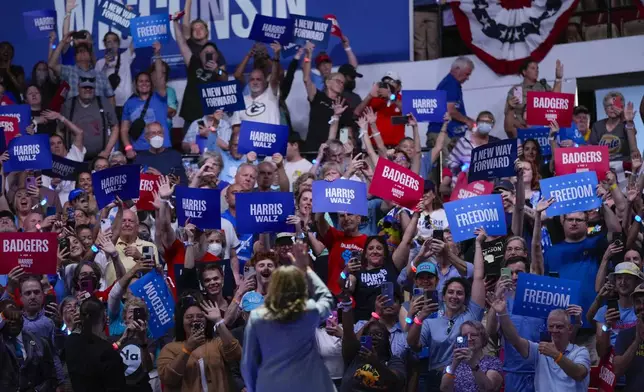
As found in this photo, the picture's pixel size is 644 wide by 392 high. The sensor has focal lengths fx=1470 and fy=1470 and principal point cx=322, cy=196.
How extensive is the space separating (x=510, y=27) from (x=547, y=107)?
2.84 metres

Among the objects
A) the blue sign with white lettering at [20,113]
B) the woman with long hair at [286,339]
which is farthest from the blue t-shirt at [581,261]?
the blue sign with white lettering at [20,113]

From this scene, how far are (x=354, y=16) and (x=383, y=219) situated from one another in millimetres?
5033

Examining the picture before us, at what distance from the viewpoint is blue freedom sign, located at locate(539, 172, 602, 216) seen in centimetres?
1110

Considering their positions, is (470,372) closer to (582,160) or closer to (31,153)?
(582,160)

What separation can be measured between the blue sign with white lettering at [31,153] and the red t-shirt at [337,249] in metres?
3.21

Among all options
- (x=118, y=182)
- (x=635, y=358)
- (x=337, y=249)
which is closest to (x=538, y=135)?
(x=337, y=249)

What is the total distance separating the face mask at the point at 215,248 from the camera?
452 inches

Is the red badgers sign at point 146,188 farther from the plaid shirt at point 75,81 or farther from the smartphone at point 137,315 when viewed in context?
the plaid shirt at point 75,81

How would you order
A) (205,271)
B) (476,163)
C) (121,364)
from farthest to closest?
(476,163) < (205,271) < (121,364)

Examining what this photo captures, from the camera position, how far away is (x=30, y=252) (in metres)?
11.4

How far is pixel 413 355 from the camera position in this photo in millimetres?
9750

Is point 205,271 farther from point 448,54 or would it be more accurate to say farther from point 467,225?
point 448,54

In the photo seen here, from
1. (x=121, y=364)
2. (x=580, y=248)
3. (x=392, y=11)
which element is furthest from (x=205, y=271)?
(x=392, y=11)

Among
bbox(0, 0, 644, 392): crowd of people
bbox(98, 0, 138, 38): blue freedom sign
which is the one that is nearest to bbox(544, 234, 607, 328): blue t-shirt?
bbox(0, 0, 644, 392): crowd of people
